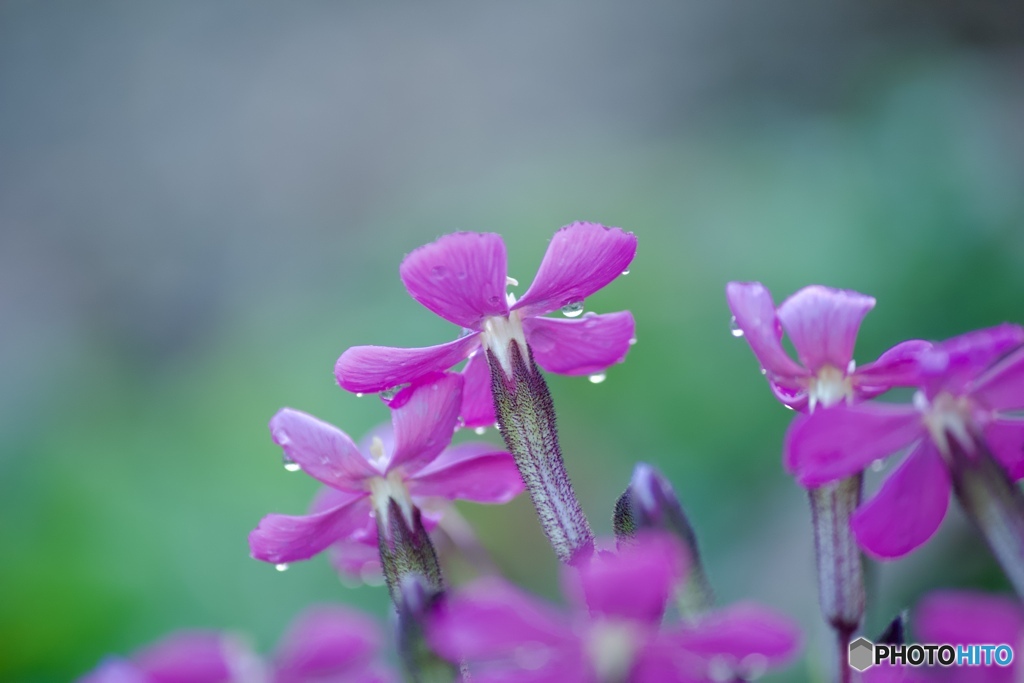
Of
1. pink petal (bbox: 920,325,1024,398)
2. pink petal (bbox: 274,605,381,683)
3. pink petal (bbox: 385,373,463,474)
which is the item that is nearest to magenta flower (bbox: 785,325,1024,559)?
pink petal (bbox: 920,325,1024,398)

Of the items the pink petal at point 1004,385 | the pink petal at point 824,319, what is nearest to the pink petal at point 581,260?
the pink petal at point 824,319

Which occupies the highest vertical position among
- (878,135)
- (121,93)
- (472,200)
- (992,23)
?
(121,93)

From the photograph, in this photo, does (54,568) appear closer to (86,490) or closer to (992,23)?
(86,490)

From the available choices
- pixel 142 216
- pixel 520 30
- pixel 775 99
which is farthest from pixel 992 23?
pixel 142 216

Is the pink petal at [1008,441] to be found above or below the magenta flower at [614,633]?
above

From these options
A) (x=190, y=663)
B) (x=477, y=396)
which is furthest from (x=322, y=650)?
(x=477, y=396)

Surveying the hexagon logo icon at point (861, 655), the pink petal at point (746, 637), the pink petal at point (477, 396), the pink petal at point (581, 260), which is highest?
the pink petal at point (581, 260)

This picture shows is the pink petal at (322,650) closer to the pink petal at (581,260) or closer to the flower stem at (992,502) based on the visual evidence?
the pink petal at (581,260)
